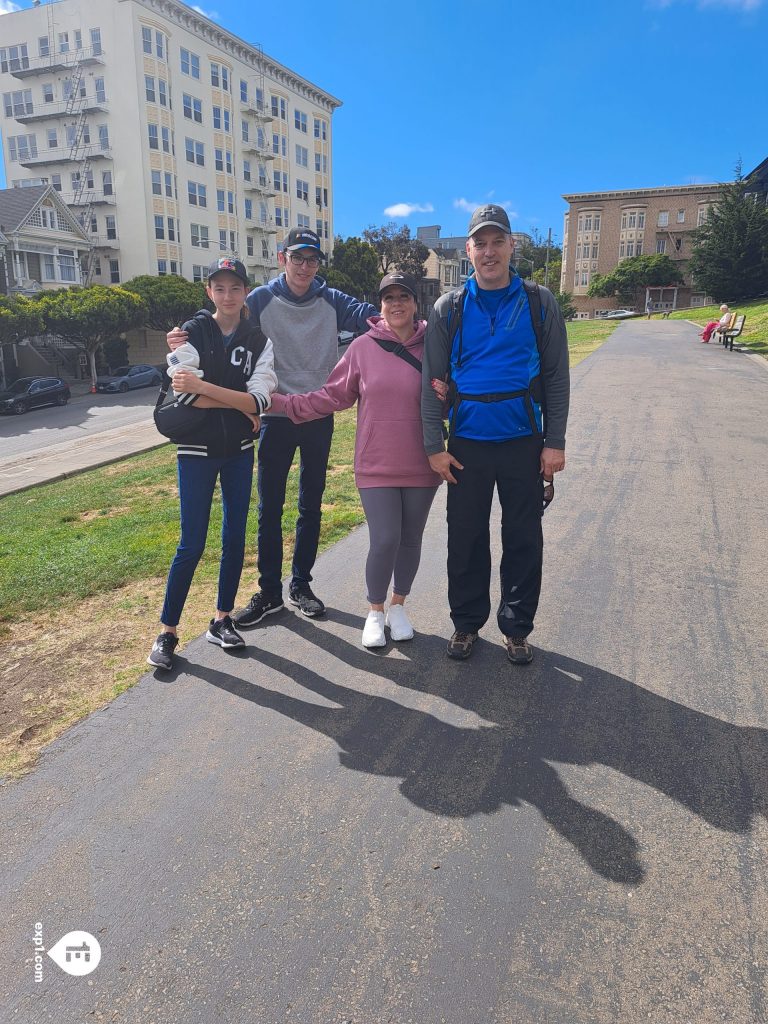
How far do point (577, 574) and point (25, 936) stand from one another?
3.95 meters

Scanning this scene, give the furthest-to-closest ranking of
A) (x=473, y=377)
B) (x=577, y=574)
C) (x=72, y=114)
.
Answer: (x=72, y=114)
(x=577, y=574)
(x=473, y=377)

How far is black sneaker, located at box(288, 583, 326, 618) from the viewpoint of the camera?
4445mm

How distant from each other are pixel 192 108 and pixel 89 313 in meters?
23.9

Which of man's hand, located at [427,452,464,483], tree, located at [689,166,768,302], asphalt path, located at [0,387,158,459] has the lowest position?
asphalt path, located at [0,387,158,459]

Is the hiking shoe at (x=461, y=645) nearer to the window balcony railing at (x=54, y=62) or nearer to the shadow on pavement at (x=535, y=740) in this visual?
the shadow on pavement at (x=535, y=740)

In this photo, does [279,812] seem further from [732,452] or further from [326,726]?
[732,452]

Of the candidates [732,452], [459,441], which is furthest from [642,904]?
[732,452]

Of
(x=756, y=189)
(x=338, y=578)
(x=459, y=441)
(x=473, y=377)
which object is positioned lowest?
(x=338, y=578)

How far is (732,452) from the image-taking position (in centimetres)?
863

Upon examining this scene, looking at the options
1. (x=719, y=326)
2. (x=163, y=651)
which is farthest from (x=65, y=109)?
(x=163, y=651)

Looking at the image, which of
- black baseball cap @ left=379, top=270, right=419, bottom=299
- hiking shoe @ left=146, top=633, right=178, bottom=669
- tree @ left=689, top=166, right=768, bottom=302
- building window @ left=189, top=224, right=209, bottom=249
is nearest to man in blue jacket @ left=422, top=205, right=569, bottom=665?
black baseball cap @ left=379, top=270, right=419, bottom=299

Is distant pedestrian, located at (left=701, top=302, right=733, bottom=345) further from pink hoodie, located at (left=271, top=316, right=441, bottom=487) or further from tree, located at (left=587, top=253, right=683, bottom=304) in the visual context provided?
tree, located at (left=587, top=253, right=683, bottom=304)

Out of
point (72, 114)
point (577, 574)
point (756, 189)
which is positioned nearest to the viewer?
point (577, 574)

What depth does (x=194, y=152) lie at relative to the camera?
1988 inches
